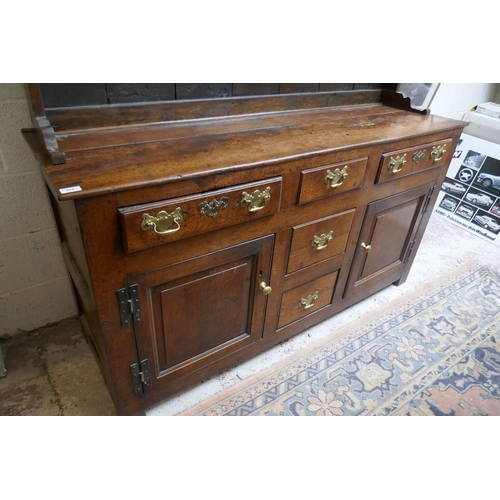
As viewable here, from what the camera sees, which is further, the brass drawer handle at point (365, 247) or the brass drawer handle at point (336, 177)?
the brass drawer handle at point (365, 247)

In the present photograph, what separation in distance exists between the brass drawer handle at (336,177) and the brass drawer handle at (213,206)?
0.40 m

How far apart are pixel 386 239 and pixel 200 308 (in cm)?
98

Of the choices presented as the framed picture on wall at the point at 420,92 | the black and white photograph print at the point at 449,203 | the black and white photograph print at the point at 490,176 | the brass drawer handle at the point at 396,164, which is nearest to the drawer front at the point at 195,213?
the brass drawer handle at the point at 396,164

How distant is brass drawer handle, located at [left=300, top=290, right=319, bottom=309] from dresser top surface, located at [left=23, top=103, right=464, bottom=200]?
2.12 feet

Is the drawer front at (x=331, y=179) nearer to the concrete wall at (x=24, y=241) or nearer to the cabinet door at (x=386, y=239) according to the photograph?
the cabinet door at (x=386, y=239)

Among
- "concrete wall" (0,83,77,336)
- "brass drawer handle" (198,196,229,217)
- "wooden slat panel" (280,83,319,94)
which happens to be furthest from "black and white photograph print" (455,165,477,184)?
"concrete wall" (0,83,77,336)

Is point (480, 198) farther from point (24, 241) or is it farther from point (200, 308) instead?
point (24, 241)

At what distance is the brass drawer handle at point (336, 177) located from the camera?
1210 mm

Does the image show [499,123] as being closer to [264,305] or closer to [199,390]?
[264,305]

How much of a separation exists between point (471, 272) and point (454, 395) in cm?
100

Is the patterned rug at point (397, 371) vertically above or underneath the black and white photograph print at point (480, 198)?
underneath

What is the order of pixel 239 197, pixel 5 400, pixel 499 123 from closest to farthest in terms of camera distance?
pixel 239 197 < pixel 5 400 < pixel 499 123
